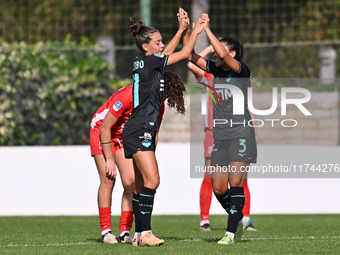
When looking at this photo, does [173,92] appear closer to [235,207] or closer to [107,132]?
[107,132]

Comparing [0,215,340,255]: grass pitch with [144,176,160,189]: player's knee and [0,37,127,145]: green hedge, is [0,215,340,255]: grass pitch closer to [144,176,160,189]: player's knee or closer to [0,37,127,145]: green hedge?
[144,176,160,189]: player's knee

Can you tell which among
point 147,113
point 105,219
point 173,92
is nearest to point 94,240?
point 105,219

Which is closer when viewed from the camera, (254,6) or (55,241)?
(55,241)

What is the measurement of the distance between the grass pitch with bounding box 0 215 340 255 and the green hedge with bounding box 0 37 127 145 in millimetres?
2143

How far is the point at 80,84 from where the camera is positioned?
43.4 ft

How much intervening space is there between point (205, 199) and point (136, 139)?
8.67 feet

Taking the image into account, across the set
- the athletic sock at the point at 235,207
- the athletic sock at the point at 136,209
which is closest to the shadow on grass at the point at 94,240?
the athletic sock at the point at 136,209

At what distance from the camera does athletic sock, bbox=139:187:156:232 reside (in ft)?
23.2

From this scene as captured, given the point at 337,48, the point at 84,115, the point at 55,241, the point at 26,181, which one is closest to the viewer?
the point at 55,241

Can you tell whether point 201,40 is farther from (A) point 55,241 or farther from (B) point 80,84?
(A) point 55,241

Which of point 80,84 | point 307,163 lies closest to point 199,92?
point 80,84

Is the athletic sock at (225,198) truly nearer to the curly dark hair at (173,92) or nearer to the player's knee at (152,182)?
the player's knee at (152,182)

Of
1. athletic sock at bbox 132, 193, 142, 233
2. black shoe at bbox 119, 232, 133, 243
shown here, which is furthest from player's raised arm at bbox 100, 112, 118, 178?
black shoe at bbox 119, 232, 133, 243

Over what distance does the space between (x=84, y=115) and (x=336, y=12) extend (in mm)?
5599
